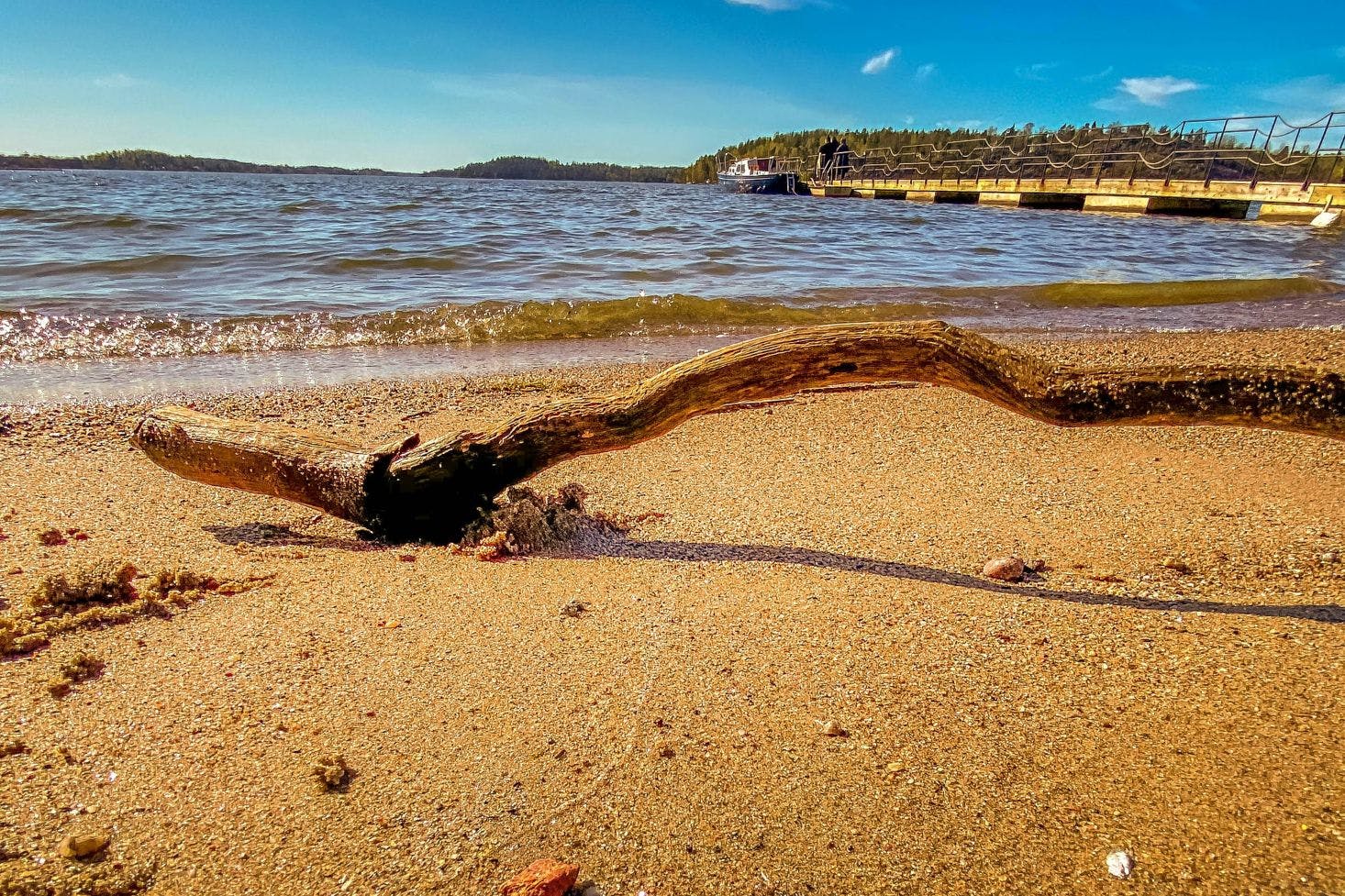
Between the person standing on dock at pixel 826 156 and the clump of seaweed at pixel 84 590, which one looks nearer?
the clump of seaweed at pixel 84 590

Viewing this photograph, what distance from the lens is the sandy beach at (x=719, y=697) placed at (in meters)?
1.26

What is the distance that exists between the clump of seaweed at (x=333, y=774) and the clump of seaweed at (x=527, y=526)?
3.73ft

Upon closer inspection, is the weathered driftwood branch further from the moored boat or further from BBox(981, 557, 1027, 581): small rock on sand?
the moored boat

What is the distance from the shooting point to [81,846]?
1.22 metres

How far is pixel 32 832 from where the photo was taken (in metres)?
1.25

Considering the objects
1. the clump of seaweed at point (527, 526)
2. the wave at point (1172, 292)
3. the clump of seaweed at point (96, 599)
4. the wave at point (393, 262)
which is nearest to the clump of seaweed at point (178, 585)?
the clump of seaweed at point (96, 599)

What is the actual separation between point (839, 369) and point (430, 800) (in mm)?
1908

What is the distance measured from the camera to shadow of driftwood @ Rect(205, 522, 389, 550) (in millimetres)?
2654

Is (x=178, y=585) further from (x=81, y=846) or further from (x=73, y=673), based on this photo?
(x=81, y=846)

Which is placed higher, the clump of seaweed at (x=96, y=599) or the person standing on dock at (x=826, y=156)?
the person standing on dock at (x=826, y=156)

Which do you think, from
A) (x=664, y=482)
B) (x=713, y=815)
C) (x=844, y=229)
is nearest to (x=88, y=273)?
(x=664, y=482)

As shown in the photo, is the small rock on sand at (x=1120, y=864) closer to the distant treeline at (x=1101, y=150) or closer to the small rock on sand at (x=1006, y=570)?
the small rock on sand at (x=1006, y=570)

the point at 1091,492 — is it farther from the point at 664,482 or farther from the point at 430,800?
the point at 430,800

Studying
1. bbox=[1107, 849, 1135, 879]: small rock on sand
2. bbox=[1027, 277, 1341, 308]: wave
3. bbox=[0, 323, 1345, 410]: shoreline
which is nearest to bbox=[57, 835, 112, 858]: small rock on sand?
bbox=[1107, 849, 1135, 879]: small rock on sand
